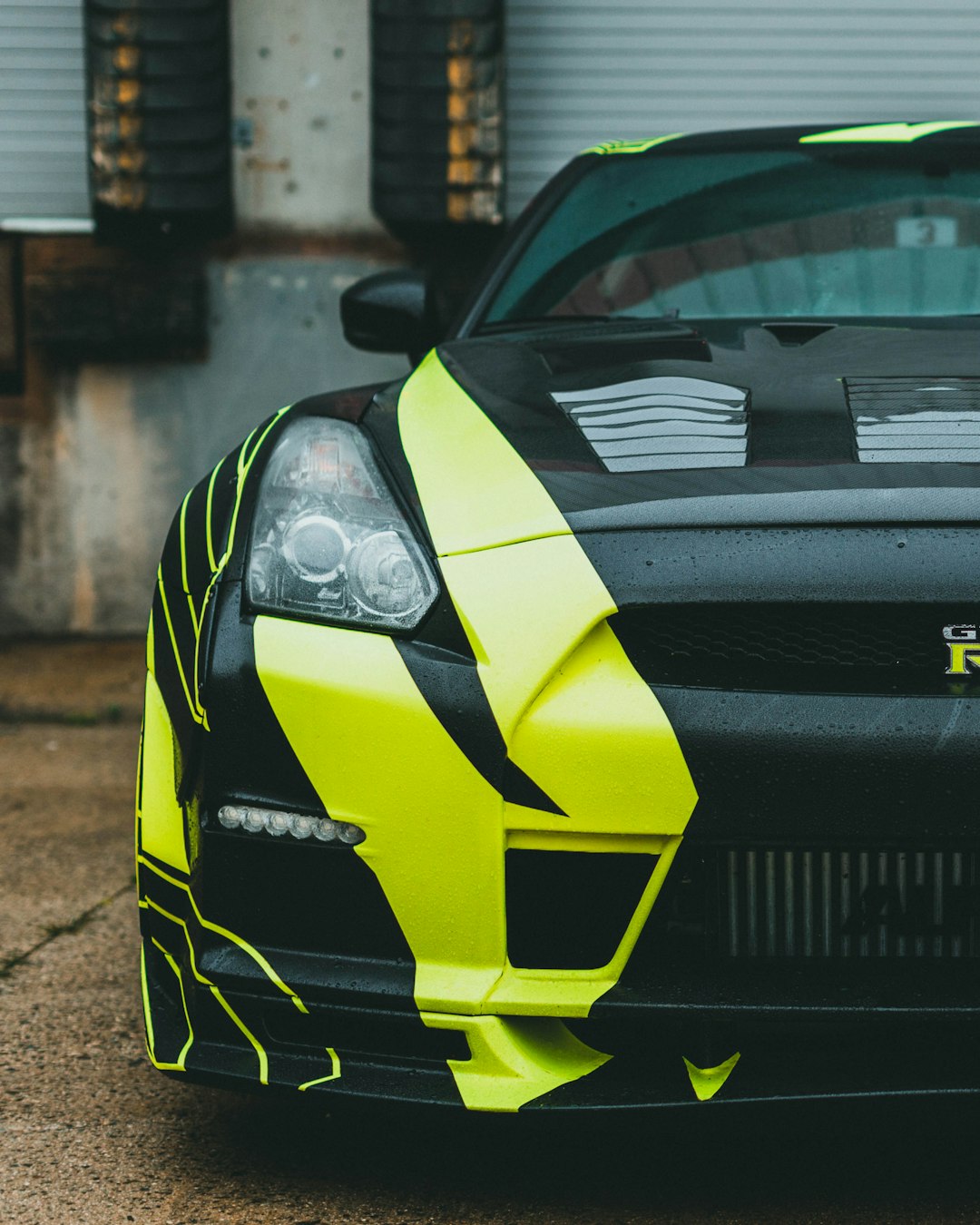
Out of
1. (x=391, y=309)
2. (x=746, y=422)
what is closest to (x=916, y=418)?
(x=746, y=422)

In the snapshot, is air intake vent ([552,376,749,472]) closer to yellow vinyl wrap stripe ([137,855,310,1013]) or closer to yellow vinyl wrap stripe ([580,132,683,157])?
yellow vinyl wrap stripe ([137,855,310,1013])

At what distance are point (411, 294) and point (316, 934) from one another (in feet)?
5.41

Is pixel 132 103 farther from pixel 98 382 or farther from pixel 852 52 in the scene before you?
pixel 852 52

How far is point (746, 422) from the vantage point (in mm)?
2037

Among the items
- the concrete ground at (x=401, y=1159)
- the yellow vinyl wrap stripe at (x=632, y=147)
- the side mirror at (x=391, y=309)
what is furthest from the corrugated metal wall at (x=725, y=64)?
the concrete ground at (x=401, y=1159)

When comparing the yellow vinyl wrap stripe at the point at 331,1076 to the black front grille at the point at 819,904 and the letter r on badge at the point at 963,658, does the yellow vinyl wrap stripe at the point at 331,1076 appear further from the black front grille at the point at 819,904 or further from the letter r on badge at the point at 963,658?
the letter r on badge at the point at 963,658

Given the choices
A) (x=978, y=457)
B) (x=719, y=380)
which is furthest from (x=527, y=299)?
(x=978, y=457)

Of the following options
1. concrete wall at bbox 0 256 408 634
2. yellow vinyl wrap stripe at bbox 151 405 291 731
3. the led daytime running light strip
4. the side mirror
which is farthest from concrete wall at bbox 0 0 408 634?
the led daytime running light strip

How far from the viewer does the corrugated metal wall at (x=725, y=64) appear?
6504mm

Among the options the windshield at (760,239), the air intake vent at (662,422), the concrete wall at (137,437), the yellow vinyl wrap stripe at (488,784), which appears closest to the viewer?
the yellow vinyl wrap stripe at (488,784)

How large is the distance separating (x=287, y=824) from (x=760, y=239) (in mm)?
1738

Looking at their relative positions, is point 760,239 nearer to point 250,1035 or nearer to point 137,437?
point 250,1035

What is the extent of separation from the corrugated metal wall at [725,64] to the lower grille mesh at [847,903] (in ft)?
17.2

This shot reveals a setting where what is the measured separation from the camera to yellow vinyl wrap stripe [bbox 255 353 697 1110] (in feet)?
5.63
